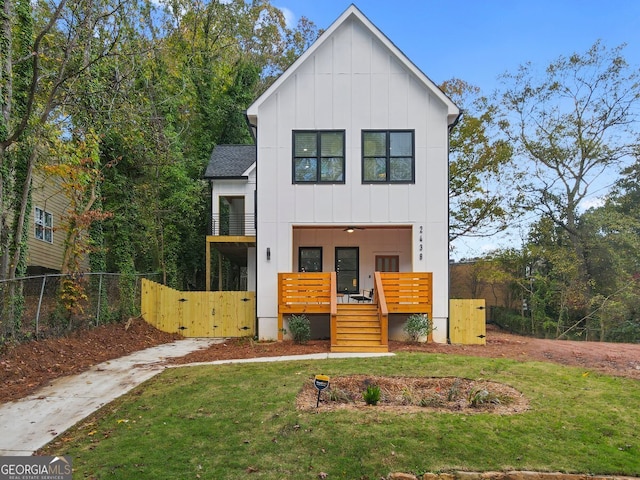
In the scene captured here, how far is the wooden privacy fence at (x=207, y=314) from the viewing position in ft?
45.9

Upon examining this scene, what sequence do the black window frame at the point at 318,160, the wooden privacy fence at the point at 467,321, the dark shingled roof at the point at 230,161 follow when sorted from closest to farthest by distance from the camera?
the wooden privacy fence at the point at 467,321 < the black window frame at the point at 318,160 < the dark shingled roof at the point at 230,161

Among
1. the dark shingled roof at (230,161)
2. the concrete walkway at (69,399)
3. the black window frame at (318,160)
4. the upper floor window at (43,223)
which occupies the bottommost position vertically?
the concrete walkway at (69,399)

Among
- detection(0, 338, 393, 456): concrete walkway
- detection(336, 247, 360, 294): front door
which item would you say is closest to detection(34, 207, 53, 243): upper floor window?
detection(0, 338, 393, 456): concrete walkway

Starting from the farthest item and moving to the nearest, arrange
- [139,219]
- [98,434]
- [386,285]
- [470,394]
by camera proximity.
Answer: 1. [139,219]
2. [386,285]
3. [470,394]
4. [98,434]

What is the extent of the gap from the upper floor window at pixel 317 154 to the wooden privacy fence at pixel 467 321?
209 inches

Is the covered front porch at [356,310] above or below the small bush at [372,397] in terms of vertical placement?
above

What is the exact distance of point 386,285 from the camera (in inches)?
471

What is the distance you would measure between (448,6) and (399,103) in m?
7.27

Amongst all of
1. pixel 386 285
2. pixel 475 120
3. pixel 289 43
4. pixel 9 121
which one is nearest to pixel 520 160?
pixel 475 120

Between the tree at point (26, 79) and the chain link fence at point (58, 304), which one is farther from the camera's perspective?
the chain link fence at point (58, 304)

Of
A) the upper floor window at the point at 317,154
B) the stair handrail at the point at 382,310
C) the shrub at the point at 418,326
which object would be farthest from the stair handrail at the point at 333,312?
the upper floor window at the point at 317,154

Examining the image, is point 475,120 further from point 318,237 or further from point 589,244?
point 318,237

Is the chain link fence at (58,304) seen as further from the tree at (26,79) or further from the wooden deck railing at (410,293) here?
the wooden deck railing at (410,293)

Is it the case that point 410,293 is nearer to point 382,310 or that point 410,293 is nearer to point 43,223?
point 382,310
